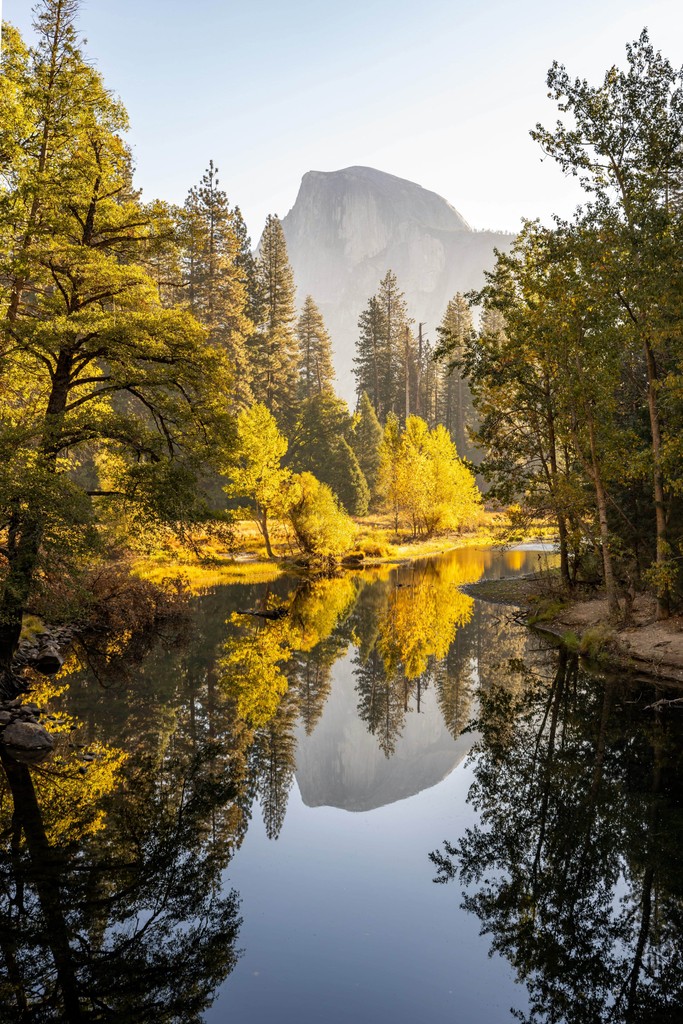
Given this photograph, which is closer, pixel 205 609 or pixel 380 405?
pixel 205 609

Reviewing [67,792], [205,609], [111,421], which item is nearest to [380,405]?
[205,609]

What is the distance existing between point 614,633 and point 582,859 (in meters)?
13.1

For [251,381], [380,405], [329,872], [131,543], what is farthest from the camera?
[380,405]

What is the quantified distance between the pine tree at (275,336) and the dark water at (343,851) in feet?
166

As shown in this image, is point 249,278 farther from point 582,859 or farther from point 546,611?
point 582,859

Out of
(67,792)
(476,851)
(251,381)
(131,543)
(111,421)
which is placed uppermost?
(251,381)

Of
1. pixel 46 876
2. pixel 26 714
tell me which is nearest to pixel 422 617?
pixel 26 714

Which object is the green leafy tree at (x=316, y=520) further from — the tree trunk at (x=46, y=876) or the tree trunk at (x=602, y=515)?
the tree trunk at (x=46, y=876)

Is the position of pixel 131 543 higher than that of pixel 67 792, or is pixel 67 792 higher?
pixel 131 543

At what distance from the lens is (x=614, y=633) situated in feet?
70.7

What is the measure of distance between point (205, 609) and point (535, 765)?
777 inches

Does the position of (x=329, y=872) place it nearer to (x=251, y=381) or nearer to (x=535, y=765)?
(x=535, y=765)

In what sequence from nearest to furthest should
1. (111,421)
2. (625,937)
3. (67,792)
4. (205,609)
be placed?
(625,937), (67,792), (111,421), (205,609)

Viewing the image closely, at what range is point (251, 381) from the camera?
65.5 meters
